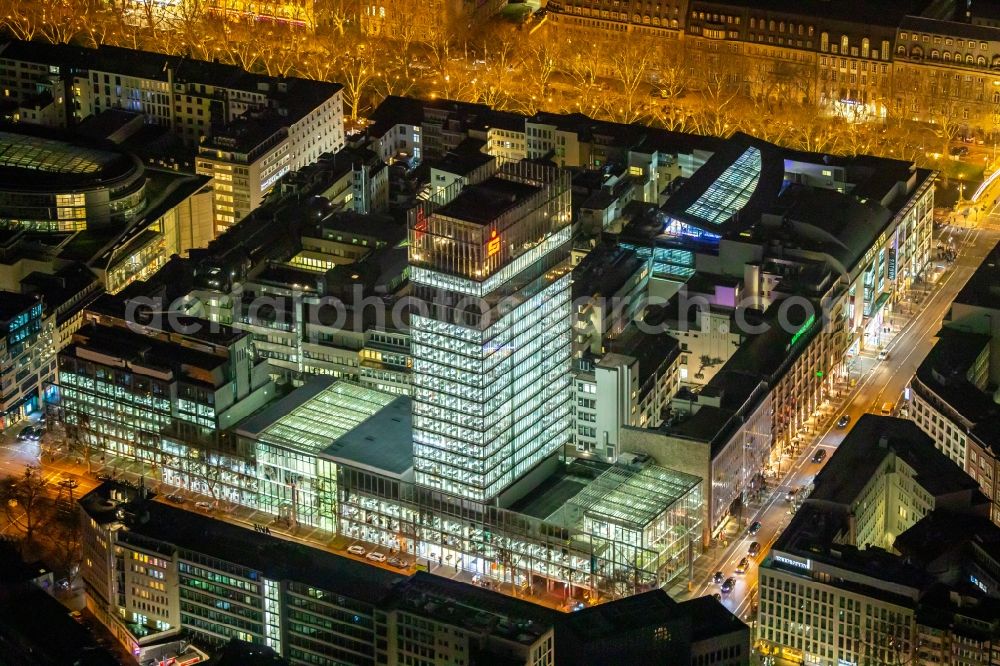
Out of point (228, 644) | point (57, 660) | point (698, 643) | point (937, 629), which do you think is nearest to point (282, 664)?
point (228, 644)

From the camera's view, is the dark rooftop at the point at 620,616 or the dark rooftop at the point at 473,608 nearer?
the dark rooftop at the point at 473,608

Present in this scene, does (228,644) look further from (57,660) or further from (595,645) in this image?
(595,645)

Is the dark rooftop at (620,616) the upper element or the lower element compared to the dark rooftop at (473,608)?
lower

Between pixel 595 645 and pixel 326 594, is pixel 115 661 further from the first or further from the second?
pixel 595 645

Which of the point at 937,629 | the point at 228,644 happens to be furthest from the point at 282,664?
the point at 937,629

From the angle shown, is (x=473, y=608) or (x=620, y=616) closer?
(x=473, y=608)

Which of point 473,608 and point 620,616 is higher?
point 473,608

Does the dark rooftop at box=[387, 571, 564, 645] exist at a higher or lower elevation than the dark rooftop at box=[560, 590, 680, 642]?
higher

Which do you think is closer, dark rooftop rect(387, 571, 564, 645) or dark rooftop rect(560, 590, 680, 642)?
dark rooftop rect(387, 571, 564, 645)
